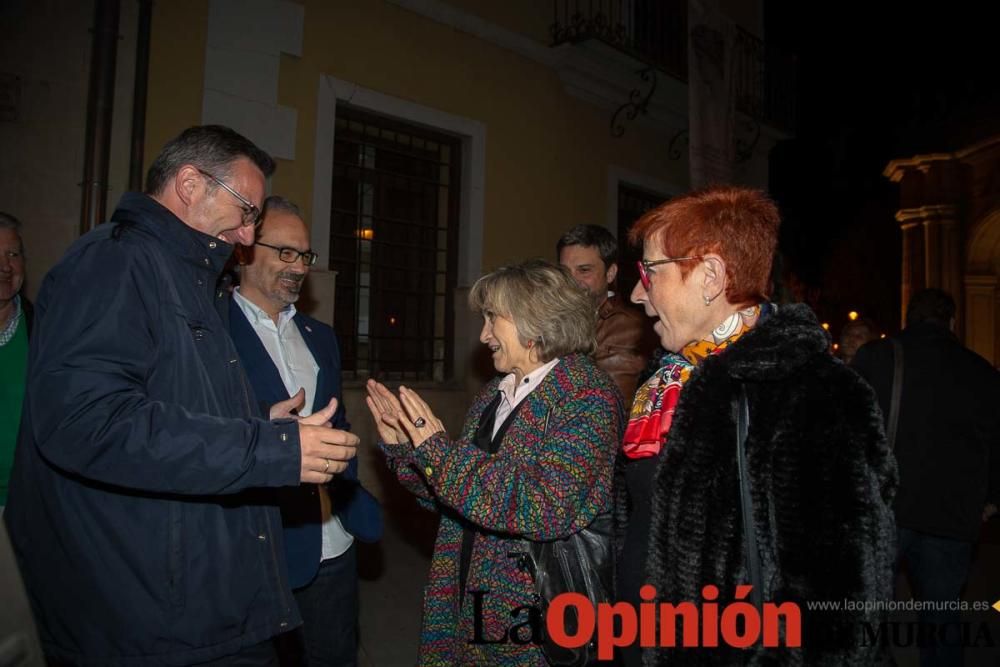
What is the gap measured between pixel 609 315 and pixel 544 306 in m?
1.51

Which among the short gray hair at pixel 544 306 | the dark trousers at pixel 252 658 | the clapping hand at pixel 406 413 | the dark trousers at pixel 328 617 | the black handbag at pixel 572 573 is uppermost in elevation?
the short gray hair at pixel 544 306

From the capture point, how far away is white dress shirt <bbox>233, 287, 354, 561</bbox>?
289cm

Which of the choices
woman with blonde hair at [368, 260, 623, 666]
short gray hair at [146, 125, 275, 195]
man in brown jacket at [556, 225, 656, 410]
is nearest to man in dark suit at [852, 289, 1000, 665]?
man in brown jacket at [556, 225, 656, 410]

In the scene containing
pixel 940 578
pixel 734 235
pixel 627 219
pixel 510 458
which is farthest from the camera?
pixel 627 219

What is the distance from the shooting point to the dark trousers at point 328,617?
284cm

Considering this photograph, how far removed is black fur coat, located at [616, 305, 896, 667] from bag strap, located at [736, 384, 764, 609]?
0.04 feet

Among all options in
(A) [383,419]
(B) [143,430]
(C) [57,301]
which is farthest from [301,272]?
(B) [143,430]

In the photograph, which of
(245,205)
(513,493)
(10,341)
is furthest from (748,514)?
(10,341)

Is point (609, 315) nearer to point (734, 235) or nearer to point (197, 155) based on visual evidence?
point (734, 235)

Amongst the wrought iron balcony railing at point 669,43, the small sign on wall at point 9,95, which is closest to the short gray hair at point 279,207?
the small sign on wall at point 9,95

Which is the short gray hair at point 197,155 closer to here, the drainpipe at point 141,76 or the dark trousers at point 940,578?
the drainpipe at point 141,76

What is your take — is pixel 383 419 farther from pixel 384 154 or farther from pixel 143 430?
pixel 384 154

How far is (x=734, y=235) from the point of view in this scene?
1.89 metres

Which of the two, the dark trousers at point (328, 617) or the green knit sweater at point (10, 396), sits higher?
the green knit sweater at point (10, 396)
